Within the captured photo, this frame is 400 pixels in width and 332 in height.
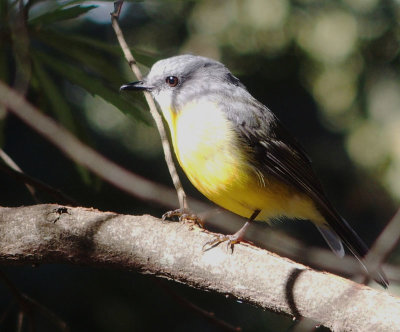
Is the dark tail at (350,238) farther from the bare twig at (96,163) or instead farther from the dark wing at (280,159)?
the bare twig at (96,163)

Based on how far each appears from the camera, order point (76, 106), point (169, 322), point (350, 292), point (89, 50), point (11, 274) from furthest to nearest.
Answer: point (76, 106), point (169, 322), point (11, 274), point (89, 50), point (350, 292)

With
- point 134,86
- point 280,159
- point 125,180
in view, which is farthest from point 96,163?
point 280,159

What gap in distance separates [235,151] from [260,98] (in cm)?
317

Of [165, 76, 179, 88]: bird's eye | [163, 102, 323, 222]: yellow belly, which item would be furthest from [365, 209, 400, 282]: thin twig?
[165, 76, 179, 88]: bird's eye

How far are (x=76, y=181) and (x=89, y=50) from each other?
84.9 inches

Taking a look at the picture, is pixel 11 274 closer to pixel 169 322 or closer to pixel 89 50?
pixel 169 322

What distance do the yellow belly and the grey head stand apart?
0.22 metres

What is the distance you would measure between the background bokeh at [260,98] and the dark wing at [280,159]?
1196 mm

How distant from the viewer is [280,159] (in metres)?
3.85

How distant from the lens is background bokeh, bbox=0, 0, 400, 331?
202 inches

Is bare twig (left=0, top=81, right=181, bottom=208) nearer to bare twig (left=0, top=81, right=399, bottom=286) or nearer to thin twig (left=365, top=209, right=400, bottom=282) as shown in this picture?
bare twig (left=0, top=81, right=399, bottom=286)

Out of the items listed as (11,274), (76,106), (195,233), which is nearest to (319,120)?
(76,106)

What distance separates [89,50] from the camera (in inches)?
136

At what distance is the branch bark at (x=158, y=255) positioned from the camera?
2307mm
